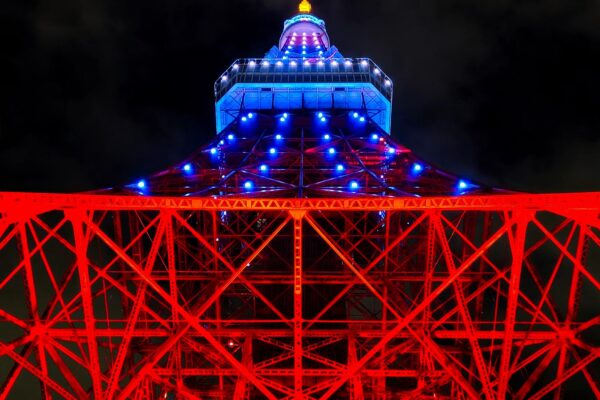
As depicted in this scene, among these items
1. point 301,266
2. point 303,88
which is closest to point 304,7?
point 303,88

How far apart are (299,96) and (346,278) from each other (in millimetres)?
15970

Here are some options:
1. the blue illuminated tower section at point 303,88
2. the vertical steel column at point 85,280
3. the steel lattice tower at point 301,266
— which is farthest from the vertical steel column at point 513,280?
the blue illuminated tower section at point 303,88

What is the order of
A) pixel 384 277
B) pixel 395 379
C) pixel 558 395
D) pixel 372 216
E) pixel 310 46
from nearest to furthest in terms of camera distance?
pixel 558 395 → pixel 384 277 → pixel 395 379 → pixel 372 216 → pixel 310 46

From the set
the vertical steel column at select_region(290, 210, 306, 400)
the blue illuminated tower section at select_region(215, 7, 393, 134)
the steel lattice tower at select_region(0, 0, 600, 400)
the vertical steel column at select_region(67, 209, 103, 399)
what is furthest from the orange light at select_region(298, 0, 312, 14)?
the vertical steel column at select_region(67, 209, 103, 399)

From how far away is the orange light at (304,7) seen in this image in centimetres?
4937

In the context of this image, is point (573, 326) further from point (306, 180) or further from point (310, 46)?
point (310, 46)

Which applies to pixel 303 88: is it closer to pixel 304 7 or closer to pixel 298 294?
pixel 304 7

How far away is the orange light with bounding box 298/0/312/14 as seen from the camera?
49.4m

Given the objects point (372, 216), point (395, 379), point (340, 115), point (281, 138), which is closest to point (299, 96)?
point (340, 115)

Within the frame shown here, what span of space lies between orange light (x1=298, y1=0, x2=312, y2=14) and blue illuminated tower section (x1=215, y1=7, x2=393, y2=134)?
17546 mm

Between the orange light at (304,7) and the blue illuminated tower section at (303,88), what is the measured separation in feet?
57.6

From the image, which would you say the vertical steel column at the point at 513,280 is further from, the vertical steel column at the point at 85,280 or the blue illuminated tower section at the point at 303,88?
the blue illuminated tower section at the point at 303,88

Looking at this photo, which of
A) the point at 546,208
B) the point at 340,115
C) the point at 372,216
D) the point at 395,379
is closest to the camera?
the point at 546,208

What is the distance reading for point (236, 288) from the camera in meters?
24.5
